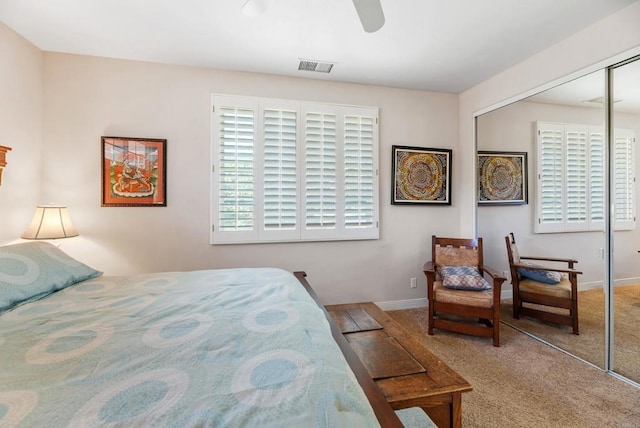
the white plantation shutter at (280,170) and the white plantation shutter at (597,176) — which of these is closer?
the white plantation shutter at (597,176)

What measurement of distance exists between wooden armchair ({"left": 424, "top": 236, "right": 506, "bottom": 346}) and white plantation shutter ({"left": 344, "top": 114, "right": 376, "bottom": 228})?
87 centimetres

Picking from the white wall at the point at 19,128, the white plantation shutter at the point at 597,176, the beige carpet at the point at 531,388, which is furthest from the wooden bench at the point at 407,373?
the white wall at the point at 19,128

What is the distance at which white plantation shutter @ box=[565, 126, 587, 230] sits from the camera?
7.78ft

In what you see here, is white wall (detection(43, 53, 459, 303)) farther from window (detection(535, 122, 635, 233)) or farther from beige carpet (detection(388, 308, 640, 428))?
window (detection(535, 122, 635, 233))

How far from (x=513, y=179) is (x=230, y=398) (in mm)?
3315

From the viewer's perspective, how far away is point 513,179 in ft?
9.94

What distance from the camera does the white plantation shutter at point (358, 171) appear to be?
3.30 meters

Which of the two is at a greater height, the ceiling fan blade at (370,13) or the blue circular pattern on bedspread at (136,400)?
the ceiling fan blade at (370,13)

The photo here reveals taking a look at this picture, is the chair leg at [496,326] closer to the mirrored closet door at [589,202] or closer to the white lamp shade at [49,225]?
the mirrored closet door at [589,202]

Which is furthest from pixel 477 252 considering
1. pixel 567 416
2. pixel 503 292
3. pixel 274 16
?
pixel 274 16

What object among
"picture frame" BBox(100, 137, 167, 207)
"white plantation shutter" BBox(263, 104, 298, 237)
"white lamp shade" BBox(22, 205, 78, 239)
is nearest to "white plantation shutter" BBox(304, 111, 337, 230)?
"white plantation shutter" BBox(263, 104, 298, 237)

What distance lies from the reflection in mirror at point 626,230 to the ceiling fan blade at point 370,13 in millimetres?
1978

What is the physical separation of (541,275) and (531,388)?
1.12 meters

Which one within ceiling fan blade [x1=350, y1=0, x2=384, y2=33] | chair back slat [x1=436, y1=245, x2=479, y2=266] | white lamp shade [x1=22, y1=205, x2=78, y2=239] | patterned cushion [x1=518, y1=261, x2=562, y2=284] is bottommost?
patterned cushion [x1=518, y1=261, x2=562, y2=284]
